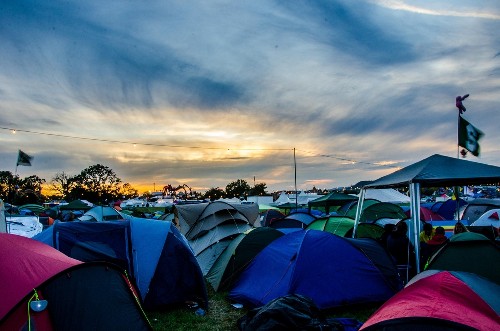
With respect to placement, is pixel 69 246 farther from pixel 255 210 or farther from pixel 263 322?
pixel 255 210

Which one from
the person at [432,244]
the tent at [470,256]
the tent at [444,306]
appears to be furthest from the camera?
the person at [432,244]

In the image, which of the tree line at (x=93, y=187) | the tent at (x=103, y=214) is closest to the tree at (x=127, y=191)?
the tree line at (x=93, y=187)

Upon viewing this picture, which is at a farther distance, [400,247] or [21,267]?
[400,247]

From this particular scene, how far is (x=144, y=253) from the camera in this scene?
7.44 meters

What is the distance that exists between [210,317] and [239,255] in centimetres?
217

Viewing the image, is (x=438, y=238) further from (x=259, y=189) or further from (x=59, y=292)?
(x=259, y=189)

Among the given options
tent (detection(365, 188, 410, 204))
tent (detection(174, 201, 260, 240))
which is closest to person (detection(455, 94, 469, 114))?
tent (detection(174, 201, 260, 240))

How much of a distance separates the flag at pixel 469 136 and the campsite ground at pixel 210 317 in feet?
22.6

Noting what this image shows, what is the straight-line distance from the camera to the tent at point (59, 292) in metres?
3.96

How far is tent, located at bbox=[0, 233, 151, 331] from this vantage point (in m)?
3.96

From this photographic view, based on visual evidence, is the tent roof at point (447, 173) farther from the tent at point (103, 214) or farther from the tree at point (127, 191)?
the tree at point (127, 191)

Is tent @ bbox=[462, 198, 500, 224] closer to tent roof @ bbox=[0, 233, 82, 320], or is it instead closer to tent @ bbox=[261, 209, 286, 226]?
tent @ bbox=[261, 209, 286, 226]

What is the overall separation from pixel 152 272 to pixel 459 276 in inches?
218

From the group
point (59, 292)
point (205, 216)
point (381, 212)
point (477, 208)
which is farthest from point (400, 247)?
point (477, 208)
